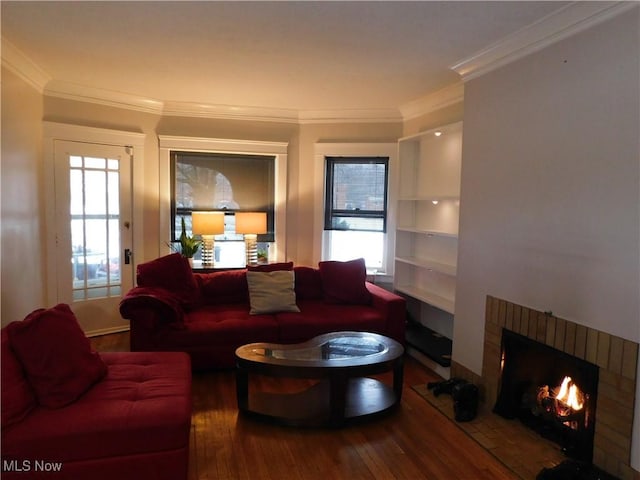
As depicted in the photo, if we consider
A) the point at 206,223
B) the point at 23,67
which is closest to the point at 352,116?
the point at 206,223

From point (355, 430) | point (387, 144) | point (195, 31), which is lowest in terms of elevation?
point (355, 430)

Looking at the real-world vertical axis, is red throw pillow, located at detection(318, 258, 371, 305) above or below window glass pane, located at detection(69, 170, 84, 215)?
below

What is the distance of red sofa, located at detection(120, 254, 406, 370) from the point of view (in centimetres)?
354

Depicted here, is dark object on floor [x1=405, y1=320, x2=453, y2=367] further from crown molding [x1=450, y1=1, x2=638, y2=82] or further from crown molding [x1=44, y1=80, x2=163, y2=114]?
crown molding [x1=44, y1=80, x2=163, y2=114]

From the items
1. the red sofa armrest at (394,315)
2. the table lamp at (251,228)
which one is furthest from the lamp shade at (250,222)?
the red sofa armrest at (394,315)

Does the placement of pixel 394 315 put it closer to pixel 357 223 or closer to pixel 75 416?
pixel 357 223

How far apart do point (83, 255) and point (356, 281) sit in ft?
9.27

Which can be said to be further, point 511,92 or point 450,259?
point 450,259

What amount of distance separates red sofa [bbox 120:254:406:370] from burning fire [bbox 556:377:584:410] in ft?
5.32

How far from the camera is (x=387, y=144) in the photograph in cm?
499

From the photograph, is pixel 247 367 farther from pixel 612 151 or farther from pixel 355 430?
pixel 612 151

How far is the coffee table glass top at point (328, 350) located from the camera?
2938 millimetres

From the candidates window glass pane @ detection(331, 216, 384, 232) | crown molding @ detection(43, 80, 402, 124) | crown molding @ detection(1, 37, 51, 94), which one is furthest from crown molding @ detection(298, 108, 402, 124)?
crown molding @ detection(1, 37, 51, 94)

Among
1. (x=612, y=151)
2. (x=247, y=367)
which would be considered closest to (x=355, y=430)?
(x=247, y=367)
